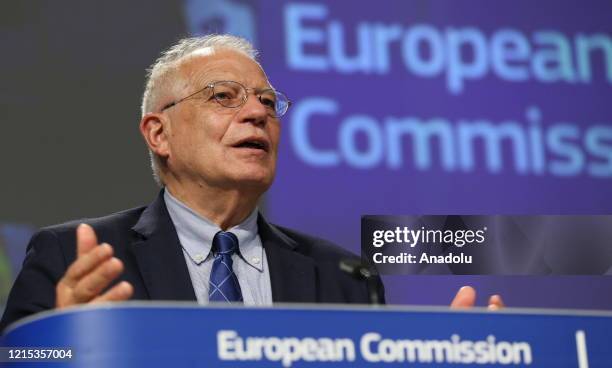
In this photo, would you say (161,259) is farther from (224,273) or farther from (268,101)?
(268,101)

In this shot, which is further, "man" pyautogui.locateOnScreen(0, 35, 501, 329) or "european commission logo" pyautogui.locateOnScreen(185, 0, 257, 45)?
"european commission logo" pyautogui.locateOnScreen(185, 0, 257, 45)

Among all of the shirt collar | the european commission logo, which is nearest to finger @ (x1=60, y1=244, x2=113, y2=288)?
the shirt collar

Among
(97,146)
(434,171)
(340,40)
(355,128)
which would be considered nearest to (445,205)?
(434,171)

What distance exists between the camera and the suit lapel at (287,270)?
232cm

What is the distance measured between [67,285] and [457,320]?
608 millimetres

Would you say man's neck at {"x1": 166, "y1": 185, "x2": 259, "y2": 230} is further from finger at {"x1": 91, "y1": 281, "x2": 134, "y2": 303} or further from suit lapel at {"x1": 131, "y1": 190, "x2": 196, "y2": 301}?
finger at {"x1": 91, "y1": 281, "x2": 134, "y2": 303}

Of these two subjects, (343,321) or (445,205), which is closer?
(343,321)

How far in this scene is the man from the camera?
2.22 metres

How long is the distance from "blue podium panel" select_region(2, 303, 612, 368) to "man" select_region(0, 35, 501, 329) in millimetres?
738

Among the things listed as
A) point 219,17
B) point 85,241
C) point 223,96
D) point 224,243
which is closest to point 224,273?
point 224,243

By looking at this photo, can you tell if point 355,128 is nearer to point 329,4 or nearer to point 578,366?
point 329,4

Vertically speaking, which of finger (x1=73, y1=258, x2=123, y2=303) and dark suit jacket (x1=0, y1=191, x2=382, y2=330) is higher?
finger (x1=73, y1=258, x2=123, y2=303)

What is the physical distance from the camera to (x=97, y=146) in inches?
140

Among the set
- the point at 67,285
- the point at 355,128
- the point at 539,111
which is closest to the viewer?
the point at 67,285
